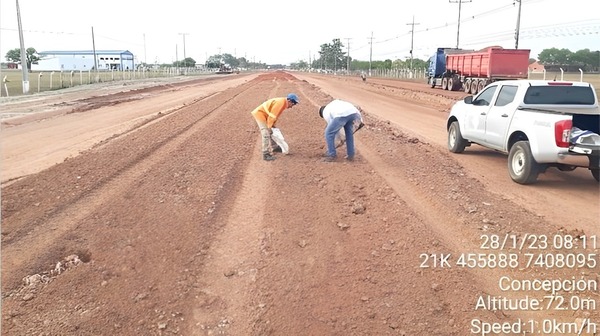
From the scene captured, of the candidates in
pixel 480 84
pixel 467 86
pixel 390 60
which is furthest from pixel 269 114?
pixel 390 60

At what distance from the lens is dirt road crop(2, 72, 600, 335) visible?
4.19m

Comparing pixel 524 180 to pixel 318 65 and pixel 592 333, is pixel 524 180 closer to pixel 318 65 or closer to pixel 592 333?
pixel 592 333

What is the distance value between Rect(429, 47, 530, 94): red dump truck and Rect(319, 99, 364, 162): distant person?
24.1m

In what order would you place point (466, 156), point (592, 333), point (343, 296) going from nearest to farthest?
point (592, 333) < point (343, 296) < point (466, 156)

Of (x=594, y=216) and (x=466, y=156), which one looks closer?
(x=594, y=216)

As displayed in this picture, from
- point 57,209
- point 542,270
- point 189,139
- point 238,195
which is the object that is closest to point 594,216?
point 542,270

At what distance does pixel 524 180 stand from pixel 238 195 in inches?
185

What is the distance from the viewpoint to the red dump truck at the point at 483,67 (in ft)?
104

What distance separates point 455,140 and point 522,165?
9.99 feet

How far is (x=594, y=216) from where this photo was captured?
6.84 metres

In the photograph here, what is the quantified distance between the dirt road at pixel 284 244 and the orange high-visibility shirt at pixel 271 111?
2.82ft

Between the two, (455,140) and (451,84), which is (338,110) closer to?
(455,140)

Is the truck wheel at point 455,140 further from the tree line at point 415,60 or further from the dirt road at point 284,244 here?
the tree line at point 415,60

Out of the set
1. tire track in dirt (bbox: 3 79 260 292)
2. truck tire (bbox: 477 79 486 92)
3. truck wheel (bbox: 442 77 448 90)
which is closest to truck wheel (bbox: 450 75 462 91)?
truck wheel (bbox: 442 77 448 90)
